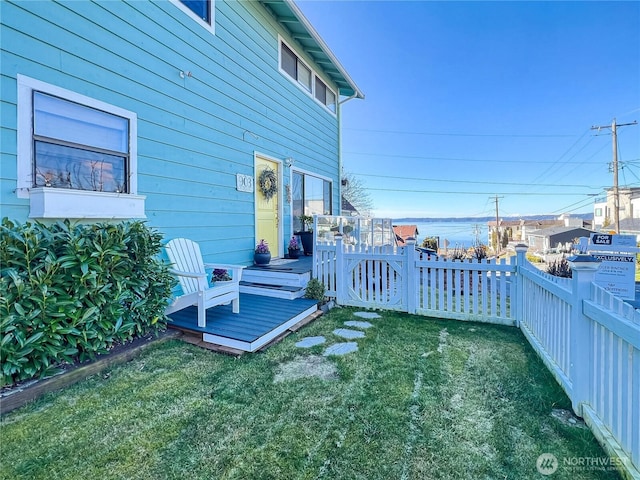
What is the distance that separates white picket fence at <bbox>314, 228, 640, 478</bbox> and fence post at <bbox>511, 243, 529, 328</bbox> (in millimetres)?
13

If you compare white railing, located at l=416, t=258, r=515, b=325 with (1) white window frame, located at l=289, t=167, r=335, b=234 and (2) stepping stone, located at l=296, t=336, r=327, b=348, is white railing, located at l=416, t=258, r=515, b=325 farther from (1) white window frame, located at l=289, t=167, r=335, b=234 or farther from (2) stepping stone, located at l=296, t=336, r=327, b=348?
(1) white window frame, located at l=289, t=167, r=335, b=234

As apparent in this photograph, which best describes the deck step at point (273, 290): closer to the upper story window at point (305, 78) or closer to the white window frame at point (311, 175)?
the white window frame at point (311, 175)

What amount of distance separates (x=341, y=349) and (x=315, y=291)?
5.07ft

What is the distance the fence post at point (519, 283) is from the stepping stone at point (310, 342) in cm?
250

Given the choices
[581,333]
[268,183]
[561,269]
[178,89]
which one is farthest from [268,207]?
[561,269]

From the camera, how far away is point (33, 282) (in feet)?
7.20

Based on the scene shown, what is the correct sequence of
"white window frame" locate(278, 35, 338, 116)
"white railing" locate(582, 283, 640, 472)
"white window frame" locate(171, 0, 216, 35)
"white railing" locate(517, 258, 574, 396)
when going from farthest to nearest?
"white window frame" locate(278, 35, 338, 116) → "white window frame" locate(171, 0, 216, 35) → "white railing" locate(517, 258, 574, 396) → "white railing" locate(582, 283, 640, 472)

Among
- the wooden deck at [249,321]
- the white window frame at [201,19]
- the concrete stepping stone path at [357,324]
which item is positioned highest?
the white window frame at [201,19]

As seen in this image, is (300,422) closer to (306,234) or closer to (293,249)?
(293,249)

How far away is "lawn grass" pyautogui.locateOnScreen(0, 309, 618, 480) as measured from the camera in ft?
5.01

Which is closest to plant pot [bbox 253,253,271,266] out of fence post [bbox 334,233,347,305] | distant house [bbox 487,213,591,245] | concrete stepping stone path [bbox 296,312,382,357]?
fence post [bbox 334,233,347,305]

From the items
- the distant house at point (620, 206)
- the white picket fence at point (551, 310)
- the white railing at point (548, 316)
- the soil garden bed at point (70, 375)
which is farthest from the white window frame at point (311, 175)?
the distant house at point (620, 206)

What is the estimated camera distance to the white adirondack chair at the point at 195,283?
328 cm

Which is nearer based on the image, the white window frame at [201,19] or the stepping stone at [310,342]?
the stepping stone at [310,342]
